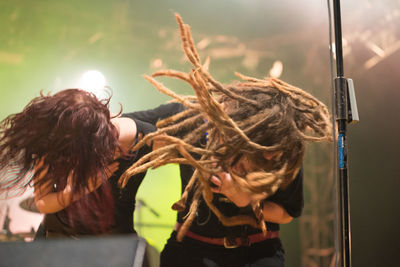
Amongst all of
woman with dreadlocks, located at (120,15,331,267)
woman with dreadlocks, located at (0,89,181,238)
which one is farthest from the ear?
woman with dreadlocks, located at (0,89,181,238)

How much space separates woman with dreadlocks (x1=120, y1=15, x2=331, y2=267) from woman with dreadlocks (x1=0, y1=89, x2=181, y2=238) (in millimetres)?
71

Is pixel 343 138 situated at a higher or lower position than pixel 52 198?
higher

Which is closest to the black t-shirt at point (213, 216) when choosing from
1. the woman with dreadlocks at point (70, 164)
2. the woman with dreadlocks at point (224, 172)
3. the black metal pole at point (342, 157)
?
the woman with dreadlocks at point (224, 172)

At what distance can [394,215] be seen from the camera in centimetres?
124

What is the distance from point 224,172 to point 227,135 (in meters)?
0.12

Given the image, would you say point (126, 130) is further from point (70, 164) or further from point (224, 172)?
point (224, 172)

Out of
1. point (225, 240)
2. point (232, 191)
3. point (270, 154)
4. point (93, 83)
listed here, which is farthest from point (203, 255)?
point (93, 83)

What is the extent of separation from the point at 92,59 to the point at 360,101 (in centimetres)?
103

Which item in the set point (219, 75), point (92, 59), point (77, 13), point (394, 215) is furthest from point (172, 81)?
point (394, 215)

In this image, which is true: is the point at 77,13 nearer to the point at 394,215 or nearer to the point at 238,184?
the point at 238,184

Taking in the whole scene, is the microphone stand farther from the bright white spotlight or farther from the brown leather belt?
the bright white spotlight

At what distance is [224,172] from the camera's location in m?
1.07

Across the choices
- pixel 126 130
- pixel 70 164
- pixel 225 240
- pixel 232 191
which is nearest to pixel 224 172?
pixel 232 191

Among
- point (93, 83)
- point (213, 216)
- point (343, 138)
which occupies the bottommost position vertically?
point (213, 216)
